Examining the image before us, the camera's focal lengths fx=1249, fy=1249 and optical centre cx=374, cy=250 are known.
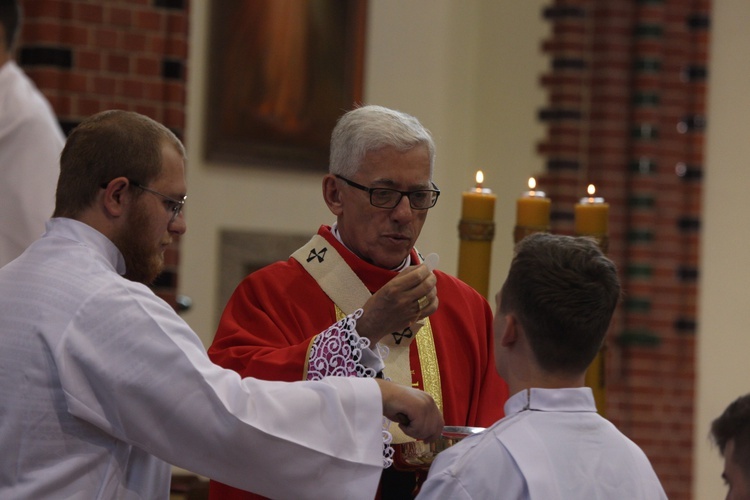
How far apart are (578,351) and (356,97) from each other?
5424 mm

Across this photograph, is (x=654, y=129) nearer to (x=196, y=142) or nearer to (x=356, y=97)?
(x=356, y=97)

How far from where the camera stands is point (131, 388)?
8.46 ft

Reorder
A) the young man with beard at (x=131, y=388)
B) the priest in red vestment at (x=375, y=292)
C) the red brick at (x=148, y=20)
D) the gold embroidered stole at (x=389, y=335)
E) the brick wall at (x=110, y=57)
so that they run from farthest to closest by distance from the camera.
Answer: the red brick at (x=148, y=20), the brick wall at (x=110, y=57), the gold embroidered stole at (x=389, y=335), the priest in red vestment at (x=375, y=292), the young man with beard at (x=131, y=388)

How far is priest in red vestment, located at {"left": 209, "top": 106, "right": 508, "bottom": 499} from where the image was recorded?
3346mm

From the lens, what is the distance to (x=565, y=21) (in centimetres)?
795

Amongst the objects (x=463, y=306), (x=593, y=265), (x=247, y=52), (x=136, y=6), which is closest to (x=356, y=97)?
(x=247, y=52)

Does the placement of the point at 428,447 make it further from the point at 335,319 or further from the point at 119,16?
the point at 119,16

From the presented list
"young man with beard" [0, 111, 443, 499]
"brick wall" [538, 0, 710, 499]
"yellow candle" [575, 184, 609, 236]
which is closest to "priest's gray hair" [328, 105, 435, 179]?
"yellow candle" [575, 184, 609, 236]

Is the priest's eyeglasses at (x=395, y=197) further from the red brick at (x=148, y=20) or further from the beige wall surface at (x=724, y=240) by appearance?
the beige wall surface at (x=724, y=240)

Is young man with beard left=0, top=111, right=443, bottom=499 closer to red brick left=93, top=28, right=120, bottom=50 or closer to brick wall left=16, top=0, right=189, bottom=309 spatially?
brick wall left=16, top=0, right=189, bottom=309

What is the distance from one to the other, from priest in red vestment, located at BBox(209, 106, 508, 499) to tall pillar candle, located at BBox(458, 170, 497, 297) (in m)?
0.08

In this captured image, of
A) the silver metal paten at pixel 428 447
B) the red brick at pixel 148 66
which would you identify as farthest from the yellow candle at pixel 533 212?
the red brick at pixel 148 66

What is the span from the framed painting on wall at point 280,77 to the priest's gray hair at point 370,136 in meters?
4.03

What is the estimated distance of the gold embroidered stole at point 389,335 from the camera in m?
3.46
